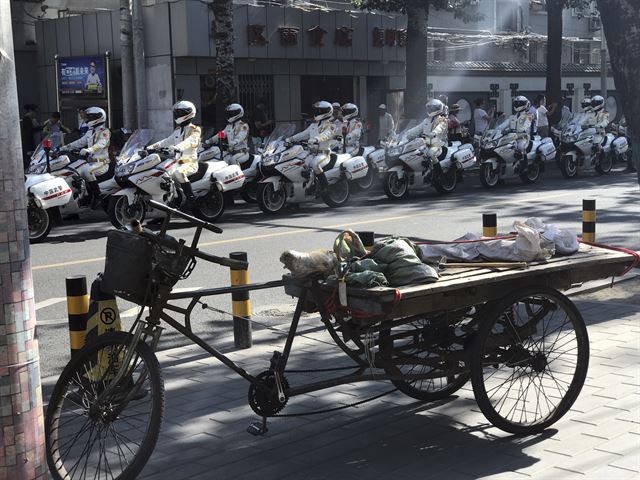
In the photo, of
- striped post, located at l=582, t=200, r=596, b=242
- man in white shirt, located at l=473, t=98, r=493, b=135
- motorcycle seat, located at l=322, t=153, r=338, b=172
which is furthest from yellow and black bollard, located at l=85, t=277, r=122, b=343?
man in white shirt, located at l=473, t=98, r=493, b=135

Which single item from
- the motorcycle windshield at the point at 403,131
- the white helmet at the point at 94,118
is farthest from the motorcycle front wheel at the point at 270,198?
the motorcycle windshield at the point at 403,131

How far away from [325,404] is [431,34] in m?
32.0

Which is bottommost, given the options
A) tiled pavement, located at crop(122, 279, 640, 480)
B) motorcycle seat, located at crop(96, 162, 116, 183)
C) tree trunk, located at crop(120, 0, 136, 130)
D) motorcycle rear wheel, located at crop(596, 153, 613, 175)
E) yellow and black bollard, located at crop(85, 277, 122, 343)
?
tiled pavement, located at crop(122, 279, 640, 480)

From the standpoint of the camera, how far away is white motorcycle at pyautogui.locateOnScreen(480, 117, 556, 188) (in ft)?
68.4

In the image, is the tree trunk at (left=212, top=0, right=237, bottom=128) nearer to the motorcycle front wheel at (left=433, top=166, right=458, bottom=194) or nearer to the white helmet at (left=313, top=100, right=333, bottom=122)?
the white helmet at (left=313, top=100, right=333, bottom=122)

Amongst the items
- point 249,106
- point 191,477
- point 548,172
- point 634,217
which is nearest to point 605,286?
point 191,477

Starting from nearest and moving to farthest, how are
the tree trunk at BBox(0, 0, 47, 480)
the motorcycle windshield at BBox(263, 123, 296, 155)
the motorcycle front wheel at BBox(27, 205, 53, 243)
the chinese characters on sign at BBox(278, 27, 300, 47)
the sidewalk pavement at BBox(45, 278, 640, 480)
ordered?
the tree trunk at BBox(0, 0, 47, 480), the sidewalk pavement at BBox(45, 278, 640, 480), the motorcycle front wheel at BBox(27, 205, 53, 243), the motorcycle windshield at BBox(263, 123, 296, 155), the chinese characters on sign at BBox(278, 27, 300, 47)

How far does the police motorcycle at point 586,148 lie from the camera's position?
2331cm

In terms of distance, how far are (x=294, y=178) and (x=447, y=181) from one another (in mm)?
4262

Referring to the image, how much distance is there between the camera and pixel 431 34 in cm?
3609

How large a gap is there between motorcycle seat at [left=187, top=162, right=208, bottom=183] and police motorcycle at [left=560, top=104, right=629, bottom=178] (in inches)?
426

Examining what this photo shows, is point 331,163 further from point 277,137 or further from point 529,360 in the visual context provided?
point 529,360

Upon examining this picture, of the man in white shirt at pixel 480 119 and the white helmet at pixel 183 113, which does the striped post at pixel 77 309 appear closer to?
the white helmet at pixel 183 113

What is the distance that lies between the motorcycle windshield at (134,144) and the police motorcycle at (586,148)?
38.1 feet
